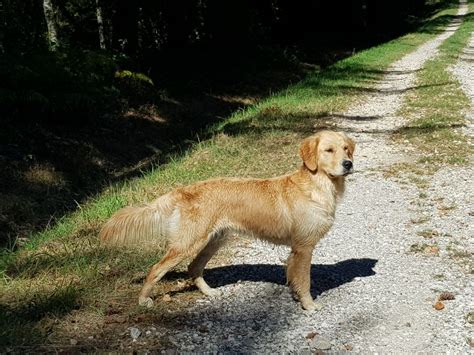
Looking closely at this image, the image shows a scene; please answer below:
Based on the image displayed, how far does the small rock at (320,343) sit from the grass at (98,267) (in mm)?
1156

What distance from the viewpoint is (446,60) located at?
68.0ft

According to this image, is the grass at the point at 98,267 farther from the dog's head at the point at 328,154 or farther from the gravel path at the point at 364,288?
the dog's head at the point at 328,154

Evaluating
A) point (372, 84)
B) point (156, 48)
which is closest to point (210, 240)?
point (372, 84)

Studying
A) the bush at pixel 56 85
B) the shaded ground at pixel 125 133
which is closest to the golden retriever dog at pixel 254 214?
the shaded ground at pixel 125 133

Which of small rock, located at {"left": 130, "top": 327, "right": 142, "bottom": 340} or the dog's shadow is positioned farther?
the dog's shadow

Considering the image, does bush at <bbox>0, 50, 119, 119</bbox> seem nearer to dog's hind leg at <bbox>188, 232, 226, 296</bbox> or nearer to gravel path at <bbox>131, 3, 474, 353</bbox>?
gravel path at <bbox>131, 3, 474, 353</bbox>

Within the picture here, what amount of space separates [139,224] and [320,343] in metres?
1.75

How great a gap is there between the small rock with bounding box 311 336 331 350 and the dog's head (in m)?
1.38

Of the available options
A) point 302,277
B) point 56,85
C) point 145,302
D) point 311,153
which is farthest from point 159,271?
point 56,85

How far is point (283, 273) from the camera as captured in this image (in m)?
5.55

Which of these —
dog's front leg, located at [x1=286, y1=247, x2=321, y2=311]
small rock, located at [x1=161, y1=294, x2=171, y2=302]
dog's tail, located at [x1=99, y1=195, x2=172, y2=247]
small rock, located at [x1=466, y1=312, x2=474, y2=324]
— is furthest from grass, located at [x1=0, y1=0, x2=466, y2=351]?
small rock, located at [x1=466, y1=312, x2=474, y2=324]

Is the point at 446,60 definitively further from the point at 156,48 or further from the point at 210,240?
the point at 210,240

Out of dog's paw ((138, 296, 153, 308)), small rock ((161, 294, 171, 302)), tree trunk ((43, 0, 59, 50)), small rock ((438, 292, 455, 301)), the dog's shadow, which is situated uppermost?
tree trunk ((43, 0, 59, 50))

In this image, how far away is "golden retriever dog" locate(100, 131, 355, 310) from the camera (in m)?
4.66
